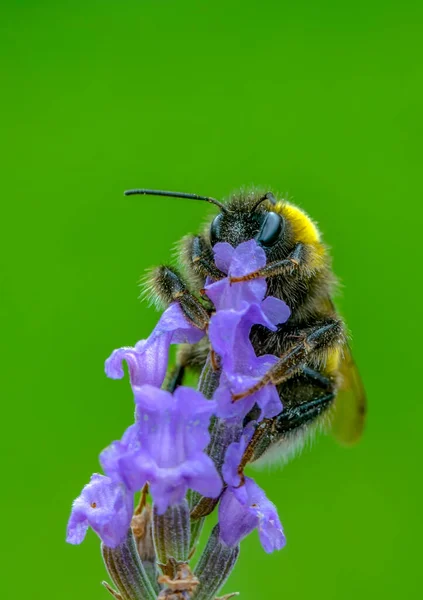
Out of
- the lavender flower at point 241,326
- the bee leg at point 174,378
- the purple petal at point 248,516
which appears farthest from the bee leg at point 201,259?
the purple petal at point 248,516

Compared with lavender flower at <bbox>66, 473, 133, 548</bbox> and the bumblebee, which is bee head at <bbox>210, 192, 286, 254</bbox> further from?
lavender flower at <bbox>66, 473, 133, 548</bbox>

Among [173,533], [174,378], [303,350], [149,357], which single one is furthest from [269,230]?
[173,533]

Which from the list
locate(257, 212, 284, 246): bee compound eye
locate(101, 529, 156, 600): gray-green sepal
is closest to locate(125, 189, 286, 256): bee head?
locate(257, 212, 284, 246): bee compound eye

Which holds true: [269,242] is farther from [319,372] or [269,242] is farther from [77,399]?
[77,399]

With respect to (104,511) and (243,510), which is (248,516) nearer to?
(243,510)

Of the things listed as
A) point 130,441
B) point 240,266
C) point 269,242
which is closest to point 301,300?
point 269,242
